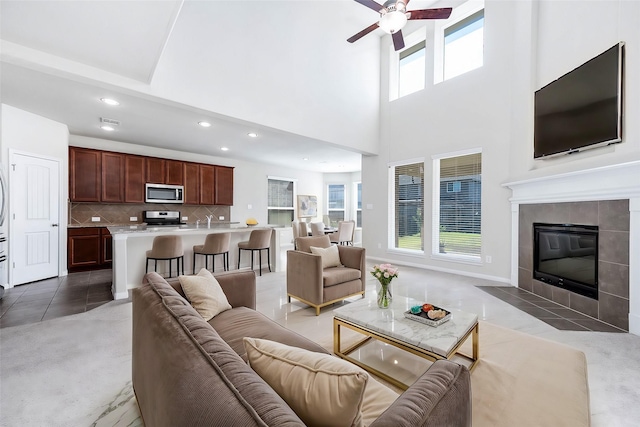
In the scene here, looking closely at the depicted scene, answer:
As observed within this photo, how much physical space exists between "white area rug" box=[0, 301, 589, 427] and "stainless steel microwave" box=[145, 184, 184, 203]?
3825 millimetres

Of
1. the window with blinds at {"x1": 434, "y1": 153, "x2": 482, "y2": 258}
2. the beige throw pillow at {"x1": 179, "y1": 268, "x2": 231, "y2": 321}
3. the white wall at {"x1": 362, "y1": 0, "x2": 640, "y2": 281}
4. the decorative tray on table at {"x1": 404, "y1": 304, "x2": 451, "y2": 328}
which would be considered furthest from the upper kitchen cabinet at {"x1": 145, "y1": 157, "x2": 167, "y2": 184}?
the decorative tray on table at {"x1": 404, "y1": 304, "x2": 451, "y2": 328}

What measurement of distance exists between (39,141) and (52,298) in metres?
2.65

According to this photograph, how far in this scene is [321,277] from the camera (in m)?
3.09

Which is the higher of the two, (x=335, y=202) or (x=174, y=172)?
(x=174, y=172)

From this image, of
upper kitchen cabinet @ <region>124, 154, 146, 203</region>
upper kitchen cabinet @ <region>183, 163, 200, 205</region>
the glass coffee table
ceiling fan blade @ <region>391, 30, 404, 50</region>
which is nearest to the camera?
the glass coffee table

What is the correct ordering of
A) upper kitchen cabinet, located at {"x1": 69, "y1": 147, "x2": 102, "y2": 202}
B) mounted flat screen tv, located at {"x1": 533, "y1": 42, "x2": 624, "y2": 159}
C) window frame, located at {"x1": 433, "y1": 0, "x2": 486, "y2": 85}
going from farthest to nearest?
1. upper kitchen cabinet, located at {"x1": 69, "y1": 147, "x2": 102, "y2": 202}
2. window frame, located at {"x1": 433, "y1": 0, "x2": 486, "y2": 85}
3. mounted flat screen tv, located at {"x1": 533, "y1": 42, "x2": 624, "y2": 159}

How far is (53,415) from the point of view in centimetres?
163

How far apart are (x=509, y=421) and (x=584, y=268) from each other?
A: 2598 millimetres

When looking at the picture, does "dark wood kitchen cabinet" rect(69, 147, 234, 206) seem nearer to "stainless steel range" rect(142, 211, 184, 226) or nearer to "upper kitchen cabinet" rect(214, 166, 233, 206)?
"upper kitchen cabinet" rect(214, 166, 233, 206)

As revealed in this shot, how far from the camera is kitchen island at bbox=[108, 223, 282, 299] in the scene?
3.66 m

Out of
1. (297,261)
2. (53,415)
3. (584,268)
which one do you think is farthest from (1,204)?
(584,268)

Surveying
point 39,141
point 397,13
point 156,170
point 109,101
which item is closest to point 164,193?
point 156,170

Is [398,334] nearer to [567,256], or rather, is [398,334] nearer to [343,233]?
[567,256]

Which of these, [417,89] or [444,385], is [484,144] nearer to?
[417,89]
